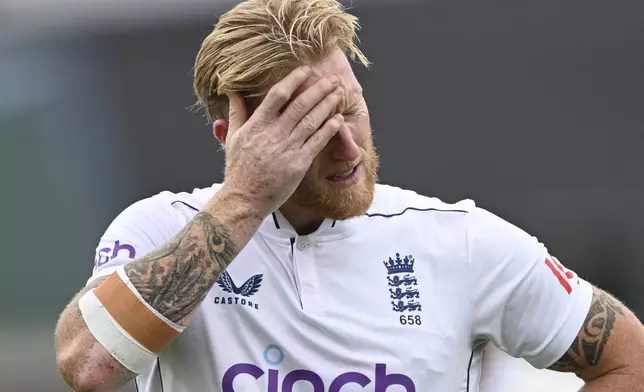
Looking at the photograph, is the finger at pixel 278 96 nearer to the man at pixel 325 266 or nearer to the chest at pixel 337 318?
the man at pixel 325 266

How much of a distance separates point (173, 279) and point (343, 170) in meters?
0.47

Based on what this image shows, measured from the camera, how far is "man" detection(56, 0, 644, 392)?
1.82 meters

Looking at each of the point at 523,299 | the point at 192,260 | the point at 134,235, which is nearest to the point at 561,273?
the point at 523,299

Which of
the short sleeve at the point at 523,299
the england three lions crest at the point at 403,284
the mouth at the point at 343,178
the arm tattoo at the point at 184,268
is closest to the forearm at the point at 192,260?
the arm tattoo at the point at 184,268

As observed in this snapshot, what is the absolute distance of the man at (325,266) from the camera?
1.82 metres

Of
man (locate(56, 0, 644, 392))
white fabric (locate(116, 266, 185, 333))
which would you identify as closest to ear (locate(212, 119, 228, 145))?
man (locate(56, 0, 644, 392))

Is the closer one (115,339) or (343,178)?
(115,339)

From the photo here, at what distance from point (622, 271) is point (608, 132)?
1.12 metres

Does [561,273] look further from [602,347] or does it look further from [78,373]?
[78,373]

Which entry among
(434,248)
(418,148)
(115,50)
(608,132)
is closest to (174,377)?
(434,248)

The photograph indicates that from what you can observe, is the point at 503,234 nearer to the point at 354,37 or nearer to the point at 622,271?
the point at 354,37

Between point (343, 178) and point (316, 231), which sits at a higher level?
point (343, 178)

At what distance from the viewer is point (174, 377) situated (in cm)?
197

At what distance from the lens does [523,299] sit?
1.99m
